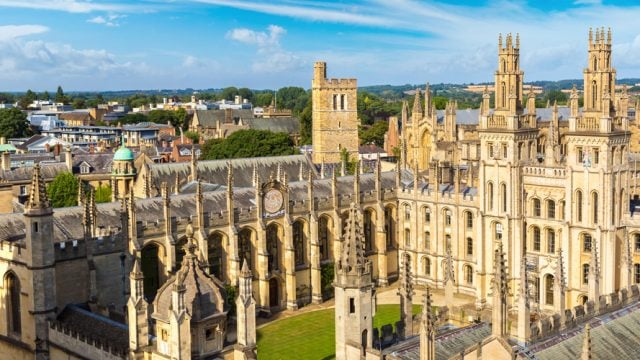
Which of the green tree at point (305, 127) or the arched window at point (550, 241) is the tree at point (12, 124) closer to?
the green tree at point (305, 127)

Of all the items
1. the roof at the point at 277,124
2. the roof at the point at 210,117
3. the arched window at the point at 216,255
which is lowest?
the arched window at the point at 216,255

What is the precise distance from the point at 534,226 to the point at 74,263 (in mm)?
29487

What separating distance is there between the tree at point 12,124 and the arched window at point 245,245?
101 m

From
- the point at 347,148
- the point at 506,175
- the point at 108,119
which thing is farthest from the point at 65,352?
the point at 108,119

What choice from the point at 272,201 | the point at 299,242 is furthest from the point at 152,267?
the point at 299,242

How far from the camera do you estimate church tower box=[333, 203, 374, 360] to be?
24750mm

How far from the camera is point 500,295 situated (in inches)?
909

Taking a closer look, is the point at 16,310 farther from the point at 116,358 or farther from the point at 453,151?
the point at 453,151

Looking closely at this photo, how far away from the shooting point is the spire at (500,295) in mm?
22859

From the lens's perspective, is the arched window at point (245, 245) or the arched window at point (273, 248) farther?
the arched window at point (273, 248)

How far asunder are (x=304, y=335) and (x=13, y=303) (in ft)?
55.9

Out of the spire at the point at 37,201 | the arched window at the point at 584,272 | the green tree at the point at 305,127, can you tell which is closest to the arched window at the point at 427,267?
the arched window at the point at 584,272

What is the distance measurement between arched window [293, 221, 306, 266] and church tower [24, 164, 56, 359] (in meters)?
21.9

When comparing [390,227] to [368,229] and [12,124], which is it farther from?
[12,124]
